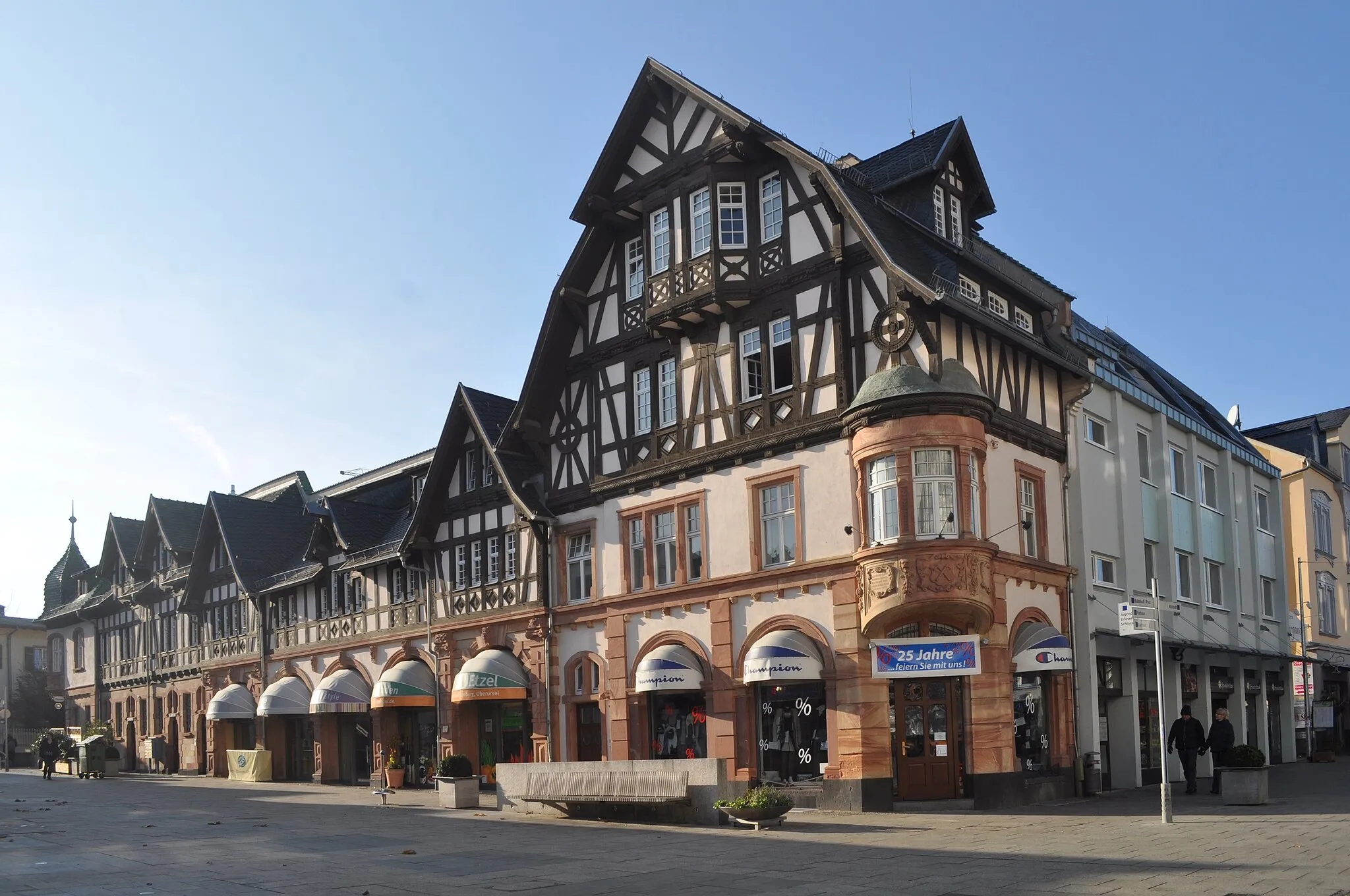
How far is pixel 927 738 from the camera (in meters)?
26.7

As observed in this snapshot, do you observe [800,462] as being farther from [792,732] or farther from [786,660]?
[792,732]

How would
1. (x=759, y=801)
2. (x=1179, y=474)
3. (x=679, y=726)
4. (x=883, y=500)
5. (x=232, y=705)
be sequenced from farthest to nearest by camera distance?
1. (x=232, y=705)
2. (x=1179, y=474)
3. (x=679, y=726)
4. (x=883, y=500)
5. (x=759, y=801)

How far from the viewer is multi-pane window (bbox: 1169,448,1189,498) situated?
36969 millimetres

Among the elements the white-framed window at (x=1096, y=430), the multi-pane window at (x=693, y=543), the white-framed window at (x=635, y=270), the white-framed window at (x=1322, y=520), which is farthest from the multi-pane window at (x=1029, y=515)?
the white-framed window at (x=1322, y=520)

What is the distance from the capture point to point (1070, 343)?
3183cm

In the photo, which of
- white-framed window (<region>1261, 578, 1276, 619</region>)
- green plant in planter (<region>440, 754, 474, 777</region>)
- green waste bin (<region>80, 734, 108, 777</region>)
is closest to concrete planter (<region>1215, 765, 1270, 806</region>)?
green plant in planter (<region>440, 754, 474, 777</region>)

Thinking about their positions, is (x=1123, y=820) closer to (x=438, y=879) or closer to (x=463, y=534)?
(x=438, y=879)

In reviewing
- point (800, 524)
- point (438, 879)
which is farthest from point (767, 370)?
point (438, 879)

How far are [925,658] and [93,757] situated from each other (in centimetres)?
3843

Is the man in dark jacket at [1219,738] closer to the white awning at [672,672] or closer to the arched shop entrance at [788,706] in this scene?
the arched shop entrance at [788,706]

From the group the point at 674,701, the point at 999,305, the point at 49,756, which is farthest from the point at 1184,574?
the point at 49,756

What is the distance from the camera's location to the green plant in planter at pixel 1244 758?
24.9 meters

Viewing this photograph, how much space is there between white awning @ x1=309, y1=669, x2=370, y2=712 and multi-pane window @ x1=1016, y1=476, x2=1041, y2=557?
23.0 metres

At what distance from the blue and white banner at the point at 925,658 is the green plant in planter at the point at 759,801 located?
13.6 ft
